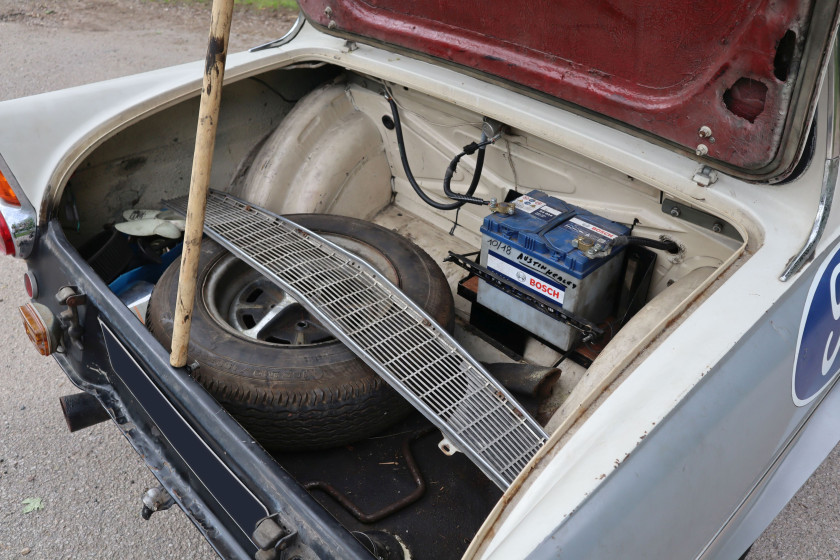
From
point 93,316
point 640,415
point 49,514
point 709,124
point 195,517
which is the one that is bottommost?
point 49,514

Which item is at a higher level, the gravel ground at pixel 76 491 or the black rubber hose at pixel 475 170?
the black rubber hose at pixel 475 170

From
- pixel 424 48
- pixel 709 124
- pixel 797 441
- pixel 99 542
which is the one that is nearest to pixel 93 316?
pixel 99 542

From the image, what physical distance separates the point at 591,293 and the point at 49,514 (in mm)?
1862

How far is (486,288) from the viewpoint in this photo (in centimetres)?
209

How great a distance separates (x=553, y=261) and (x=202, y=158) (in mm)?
972

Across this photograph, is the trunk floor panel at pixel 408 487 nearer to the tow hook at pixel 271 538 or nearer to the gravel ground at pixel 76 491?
the tow hook at pixel 271 538

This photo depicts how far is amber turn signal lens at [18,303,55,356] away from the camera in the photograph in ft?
5.90

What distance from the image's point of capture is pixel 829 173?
1.48 m

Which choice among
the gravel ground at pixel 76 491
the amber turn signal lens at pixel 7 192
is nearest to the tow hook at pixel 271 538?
the gravel ground at pixel 76 491

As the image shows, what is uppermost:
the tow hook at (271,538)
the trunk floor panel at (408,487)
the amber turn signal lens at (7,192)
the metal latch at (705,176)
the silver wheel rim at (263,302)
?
the metal latch at (705,176)

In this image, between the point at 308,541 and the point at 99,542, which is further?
the point at 99,542

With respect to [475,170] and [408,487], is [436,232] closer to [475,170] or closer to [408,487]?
[475,170]

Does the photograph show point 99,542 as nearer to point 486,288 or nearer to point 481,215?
point 486,288

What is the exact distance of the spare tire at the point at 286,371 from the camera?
1.62m
